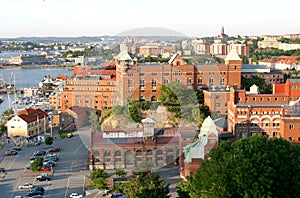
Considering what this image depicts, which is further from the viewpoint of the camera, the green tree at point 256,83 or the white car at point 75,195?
the green tree at point 256,83

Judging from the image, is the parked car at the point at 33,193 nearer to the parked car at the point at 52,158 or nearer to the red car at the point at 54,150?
the parked car at the point at 52,158

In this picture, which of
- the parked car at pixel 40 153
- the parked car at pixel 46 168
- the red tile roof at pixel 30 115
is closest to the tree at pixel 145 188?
the parked car at pixel 46 168

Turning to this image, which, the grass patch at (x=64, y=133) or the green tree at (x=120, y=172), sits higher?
the green tree at (x=120, y=172)

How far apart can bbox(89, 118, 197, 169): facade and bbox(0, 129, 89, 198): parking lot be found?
89 centimetres

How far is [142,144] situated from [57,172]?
2832mm

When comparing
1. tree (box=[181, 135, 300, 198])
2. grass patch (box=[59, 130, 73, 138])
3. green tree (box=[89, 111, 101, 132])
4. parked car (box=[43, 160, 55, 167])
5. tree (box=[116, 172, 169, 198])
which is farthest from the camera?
grass patch (box=[59, 130, 73, 138])

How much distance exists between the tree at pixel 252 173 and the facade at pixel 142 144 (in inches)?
62.2

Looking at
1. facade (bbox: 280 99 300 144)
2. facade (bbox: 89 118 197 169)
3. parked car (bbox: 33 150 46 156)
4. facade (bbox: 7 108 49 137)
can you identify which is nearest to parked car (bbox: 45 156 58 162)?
parked car (bbox: 33 150 46 156)

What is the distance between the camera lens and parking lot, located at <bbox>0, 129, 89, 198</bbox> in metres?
9.33

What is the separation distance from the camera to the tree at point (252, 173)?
20.6ft

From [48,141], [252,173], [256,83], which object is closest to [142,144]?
[252,173]

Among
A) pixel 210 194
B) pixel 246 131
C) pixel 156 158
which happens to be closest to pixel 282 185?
pixel 210 194

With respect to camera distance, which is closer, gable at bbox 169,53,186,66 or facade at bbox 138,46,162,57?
facade at bbox 138,46,162,57

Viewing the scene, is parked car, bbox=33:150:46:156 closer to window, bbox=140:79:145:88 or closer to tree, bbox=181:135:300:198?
window, bbox=140:79:145:88
